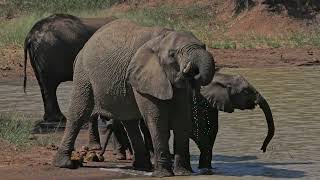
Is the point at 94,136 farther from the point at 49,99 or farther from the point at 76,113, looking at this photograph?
the point at 49,99

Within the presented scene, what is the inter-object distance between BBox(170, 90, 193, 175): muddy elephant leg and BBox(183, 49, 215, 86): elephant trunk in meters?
0.59

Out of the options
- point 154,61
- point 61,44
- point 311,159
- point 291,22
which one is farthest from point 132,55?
point 291,22

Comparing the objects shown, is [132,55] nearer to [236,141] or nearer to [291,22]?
[236,141]

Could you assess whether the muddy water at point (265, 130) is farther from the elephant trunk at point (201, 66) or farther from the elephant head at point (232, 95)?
the elephant trunk at point (201, 66)

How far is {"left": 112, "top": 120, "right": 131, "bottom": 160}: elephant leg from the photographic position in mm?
12352

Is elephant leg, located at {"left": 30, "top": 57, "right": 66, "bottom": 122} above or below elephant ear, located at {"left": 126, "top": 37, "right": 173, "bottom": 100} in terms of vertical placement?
below

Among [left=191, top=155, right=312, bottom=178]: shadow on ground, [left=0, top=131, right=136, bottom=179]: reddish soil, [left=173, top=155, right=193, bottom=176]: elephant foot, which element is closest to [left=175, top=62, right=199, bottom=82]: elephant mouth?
[left=173, top=155, right=193, bottom=176]: elephant foot

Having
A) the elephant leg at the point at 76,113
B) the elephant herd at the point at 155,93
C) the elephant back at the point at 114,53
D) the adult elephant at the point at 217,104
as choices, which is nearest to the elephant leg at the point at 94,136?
the elephant herd at the point at 155,93

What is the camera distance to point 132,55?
1078 centimetres

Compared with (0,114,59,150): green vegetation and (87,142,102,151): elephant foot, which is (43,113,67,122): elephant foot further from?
(87,142,102,151): elephant foot

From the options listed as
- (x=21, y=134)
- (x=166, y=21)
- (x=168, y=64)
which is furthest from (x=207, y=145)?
(x=166, y=21)

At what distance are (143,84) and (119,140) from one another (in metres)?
2.18

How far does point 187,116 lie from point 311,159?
2382 mm

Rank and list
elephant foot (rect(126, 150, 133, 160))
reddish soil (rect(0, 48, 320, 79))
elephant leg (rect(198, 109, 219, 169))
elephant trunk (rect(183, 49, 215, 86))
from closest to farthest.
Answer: elephant trunk (rect(183, 49, 215, 86))
elephant leg (rect(198, 109, 219, 169))
elephant foot (rect(126, 150, 133, 160))
reddish soil (rect(0, 48, 320, 79))
